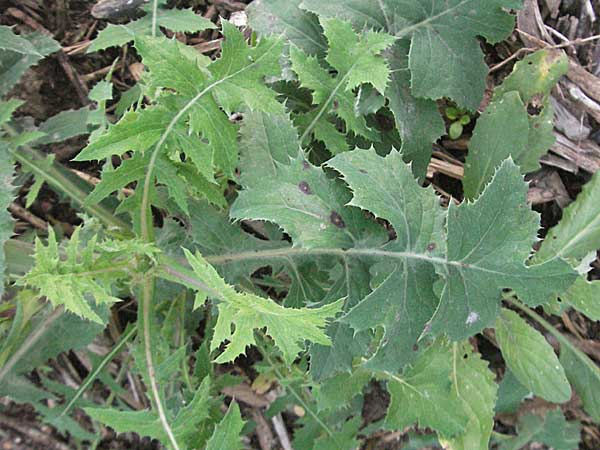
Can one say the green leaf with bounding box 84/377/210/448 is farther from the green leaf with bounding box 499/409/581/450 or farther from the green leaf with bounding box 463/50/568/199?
the green leaf with bounding box 499/409/581/450

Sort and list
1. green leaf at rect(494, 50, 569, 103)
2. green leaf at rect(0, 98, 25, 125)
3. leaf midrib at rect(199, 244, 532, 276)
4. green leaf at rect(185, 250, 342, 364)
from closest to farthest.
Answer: green leaf at rect(185, 250, 342, 364)
leaf midrib at rect(199, 244, 532, 276)
green leaf at rect(0, 98, 25, 125)
green leaf at rect(494, 50, 569, 103)

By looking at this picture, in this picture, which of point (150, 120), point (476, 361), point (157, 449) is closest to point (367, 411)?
point (476, 361)

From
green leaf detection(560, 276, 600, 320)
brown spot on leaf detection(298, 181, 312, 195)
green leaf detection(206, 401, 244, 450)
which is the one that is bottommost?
green leaf detection(206, 401, 244, 450)

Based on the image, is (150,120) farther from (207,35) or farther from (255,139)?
(207,35)

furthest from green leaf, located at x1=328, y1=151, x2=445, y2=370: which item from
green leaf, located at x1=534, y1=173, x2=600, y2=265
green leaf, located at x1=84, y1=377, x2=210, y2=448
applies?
green leaf, located at x1=534, y1=173, x2=600, y2=265

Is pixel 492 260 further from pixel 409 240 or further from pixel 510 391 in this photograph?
pixel 510 391

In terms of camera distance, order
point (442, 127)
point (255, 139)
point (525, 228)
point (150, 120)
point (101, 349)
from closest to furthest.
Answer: point (525, 228)
point (150, 120)
point (255, 139)
point (442, 127)
point (101, 349)

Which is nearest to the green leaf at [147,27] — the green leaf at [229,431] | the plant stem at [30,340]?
the plant stem at [30,340]
